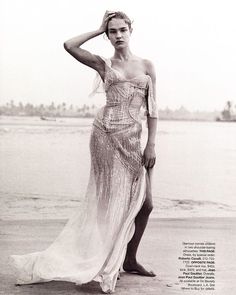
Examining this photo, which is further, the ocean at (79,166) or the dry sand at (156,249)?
the ocean at (79,166)

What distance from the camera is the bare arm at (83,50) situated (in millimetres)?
2957

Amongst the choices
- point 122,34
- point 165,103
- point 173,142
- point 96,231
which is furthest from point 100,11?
point 96,231

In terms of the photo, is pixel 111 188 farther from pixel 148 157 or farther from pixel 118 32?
pixel 118 32

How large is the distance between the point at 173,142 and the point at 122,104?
0.74 m

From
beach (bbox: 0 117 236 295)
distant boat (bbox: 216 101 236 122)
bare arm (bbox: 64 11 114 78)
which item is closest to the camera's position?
bare arm (bbox: 64 11 114 78)

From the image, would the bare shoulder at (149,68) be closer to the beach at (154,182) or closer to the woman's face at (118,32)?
the woman's face at (118,32)

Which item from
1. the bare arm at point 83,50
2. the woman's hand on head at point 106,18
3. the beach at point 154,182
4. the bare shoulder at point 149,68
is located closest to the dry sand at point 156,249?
the beach at point 154,182

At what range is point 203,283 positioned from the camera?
313 centimetres

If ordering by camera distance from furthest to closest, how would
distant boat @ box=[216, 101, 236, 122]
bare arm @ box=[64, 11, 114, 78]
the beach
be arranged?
distant boat @ box=[216, 101, 236, 122]
the beach
bare arm @ box=[64, 11, 114, 78]

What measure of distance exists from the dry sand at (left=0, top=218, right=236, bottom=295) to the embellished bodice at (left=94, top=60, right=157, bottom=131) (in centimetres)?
74

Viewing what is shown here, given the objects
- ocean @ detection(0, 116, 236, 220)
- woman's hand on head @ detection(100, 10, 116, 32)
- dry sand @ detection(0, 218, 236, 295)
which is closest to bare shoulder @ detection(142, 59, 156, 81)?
woman's hand on head @ detection(100, 10, 116, 32)

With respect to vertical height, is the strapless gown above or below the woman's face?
below

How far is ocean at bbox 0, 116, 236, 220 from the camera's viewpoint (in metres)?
3.59

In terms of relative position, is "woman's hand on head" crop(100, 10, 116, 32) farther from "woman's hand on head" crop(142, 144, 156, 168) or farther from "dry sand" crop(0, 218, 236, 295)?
"dry sand" crop(0, 218, 236, 295)
